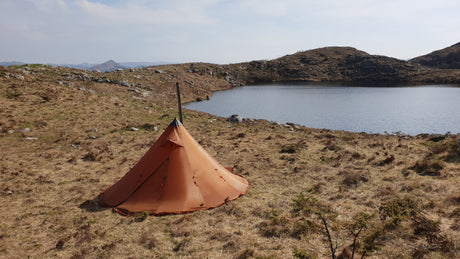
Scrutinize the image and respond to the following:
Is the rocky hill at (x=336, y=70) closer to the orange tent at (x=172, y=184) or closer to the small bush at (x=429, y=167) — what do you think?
the small bush at (x=429, y=167)

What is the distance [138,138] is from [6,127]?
386 inches

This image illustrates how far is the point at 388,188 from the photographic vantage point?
11.9 metres

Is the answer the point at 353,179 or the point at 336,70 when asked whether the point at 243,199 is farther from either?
the point at 336,70

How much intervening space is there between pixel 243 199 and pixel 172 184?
121 inches

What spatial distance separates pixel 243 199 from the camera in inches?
446

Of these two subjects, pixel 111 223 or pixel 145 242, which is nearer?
pixel 145 242

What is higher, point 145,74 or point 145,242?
point 145,74

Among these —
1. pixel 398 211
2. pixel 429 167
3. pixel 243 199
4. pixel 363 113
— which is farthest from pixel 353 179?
pixel 363 113

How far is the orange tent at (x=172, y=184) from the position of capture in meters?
10.4

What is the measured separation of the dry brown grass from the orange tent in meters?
0.49

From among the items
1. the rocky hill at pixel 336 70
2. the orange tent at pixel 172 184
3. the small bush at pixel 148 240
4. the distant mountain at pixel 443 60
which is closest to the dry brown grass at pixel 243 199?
the small bush at pixel 148 240

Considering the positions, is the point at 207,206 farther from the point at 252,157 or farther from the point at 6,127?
the point at 6,127

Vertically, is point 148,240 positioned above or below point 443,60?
below

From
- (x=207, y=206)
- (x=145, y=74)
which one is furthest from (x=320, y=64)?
(x=207, y=206)
